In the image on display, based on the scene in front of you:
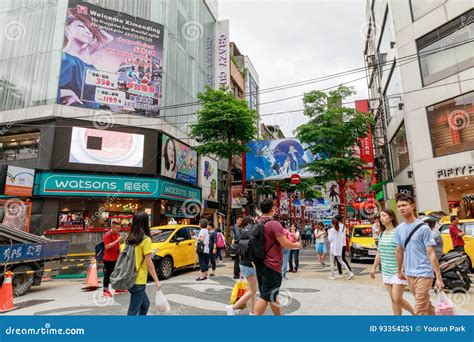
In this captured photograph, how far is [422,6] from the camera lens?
1852cm

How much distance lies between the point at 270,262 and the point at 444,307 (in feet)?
7.05

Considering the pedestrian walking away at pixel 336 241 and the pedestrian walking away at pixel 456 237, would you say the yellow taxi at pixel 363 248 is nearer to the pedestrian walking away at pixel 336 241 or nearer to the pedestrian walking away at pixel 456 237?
the pedestrian walking away at pixel 336 241

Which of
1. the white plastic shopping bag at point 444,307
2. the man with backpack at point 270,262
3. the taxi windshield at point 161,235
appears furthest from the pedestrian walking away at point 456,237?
the taxi windshield at point 161,235

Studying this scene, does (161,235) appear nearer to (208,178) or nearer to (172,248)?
(172,248)

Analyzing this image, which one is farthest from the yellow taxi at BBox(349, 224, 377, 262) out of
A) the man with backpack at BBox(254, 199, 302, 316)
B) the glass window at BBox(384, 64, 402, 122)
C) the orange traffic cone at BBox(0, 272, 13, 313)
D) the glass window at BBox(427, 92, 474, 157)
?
the orange traffic cone at BBox(0, 272, 13, 313)

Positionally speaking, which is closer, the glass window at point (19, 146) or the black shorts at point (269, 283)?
the black shorts at point (269, 283)

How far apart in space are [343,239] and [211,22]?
27.3 metres

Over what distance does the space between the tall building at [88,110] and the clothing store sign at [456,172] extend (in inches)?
652

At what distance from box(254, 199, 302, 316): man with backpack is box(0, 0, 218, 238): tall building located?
16.5m

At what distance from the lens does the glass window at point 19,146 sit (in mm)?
18938

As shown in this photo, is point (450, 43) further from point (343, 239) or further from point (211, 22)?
point (211, 22)

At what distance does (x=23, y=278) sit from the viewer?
854 cm

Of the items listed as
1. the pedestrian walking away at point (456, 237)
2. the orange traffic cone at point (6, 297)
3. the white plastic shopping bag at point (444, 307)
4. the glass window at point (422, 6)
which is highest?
the glass window at point (422, 6)

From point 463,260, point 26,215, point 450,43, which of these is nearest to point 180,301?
point 463,260
